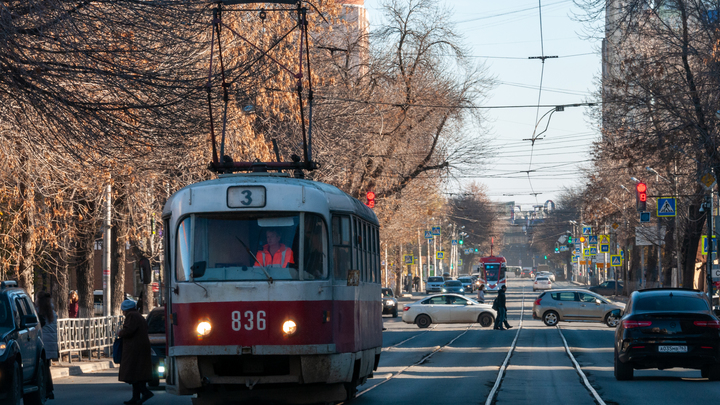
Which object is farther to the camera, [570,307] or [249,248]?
[570,307]

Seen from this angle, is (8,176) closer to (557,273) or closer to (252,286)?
(252,286)

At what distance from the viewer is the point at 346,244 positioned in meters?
11.9

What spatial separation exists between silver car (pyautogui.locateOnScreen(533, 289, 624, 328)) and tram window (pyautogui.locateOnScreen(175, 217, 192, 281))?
101 ft

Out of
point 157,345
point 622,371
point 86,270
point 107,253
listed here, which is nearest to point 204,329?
point 157,345

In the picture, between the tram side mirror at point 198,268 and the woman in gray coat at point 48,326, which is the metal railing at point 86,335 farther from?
the tram side mirror at point 198,268

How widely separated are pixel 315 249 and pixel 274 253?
1.57 ft

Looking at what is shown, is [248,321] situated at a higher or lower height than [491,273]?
higher

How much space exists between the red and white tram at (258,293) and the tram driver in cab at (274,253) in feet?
0.04

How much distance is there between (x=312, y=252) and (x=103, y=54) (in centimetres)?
500

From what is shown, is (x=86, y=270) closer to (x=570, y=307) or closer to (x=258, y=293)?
(x=258, y=293)

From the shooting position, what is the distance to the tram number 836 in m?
10.7

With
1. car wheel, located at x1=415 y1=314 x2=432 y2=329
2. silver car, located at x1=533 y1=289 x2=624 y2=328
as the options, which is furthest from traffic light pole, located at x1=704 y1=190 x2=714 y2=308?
car wheel, located at x1=415 y1=314 x2=432 y2=329

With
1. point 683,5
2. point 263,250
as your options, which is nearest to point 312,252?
point 263,250

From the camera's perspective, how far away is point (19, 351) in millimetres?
12555
